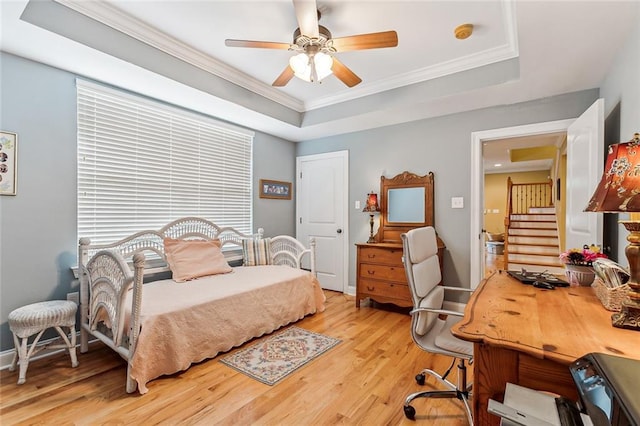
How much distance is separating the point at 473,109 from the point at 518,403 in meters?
3.26

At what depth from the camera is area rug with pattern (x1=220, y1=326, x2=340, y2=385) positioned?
87.4 inches

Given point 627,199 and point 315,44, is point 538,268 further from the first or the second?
point 315,44

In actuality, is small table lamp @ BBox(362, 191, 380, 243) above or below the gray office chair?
above

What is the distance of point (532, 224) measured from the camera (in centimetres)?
Answer: 687

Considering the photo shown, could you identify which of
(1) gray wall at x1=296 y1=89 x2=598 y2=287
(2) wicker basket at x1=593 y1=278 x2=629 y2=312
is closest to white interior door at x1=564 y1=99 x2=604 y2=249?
(1) gray wall at x1=296 y1=89 x2=598 y2=287

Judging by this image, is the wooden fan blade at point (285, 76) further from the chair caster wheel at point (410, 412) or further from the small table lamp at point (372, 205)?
the chair caster wheel at point (410, 412)

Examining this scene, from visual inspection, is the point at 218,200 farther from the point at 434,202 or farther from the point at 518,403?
the point at 518,403

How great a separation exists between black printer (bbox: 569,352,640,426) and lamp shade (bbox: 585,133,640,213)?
2.05ft

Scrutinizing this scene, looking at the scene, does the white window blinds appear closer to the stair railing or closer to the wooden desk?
the wooden desk

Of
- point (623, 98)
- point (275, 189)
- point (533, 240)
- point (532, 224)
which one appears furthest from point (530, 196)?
point (275, 189)

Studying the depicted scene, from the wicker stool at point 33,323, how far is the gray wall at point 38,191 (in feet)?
0.81

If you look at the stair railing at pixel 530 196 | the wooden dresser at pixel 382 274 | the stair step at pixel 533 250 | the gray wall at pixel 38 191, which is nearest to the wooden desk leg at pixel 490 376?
the wooden dresser at pixel 382 274

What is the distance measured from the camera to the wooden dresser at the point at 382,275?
134 inches

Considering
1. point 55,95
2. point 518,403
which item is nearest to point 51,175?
point 55,95
